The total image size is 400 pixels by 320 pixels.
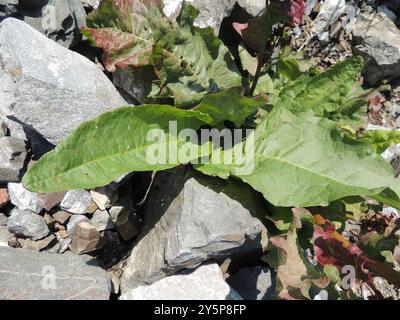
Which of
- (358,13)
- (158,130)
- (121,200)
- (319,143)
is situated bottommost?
(121,200)

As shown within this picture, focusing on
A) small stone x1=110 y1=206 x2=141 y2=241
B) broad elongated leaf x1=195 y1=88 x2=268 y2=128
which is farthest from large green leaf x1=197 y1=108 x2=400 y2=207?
small stone x1=110 y1=206 x2=141 y2=241

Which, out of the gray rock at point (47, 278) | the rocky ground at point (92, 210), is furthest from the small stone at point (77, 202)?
the gray rock at point (47, 278)

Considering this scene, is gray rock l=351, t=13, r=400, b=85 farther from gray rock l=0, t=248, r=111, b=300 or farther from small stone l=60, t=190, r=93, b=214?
gray rock l=0, t=248, r=111, b=300

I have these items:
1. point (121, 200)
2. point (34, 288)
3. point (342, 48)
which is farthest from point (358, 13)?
point (34, 288)

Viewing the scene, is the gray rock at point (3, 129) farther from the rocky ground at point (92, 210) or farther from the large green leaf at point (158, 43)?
the large green leaf at point (158, 43)

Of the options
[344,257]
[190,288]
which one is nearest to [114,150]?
[190,288]

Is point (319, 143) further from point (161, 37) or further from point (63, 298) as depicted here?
point (63, 298)
